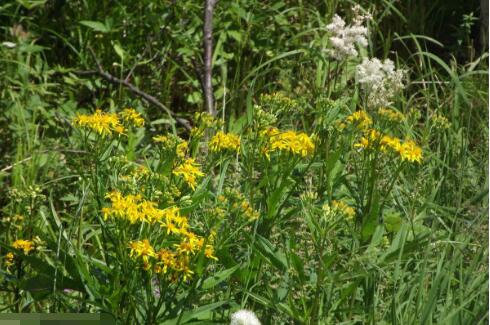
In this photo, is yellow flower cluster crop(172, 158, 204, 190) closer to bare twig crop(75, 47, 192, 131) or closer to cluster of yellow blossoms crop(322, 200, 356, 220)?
cluster of yellow blossoms crop(322, 200, 356, 220)

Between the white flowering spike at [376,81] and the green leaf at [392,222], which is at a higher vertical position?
the white flowering spike at [376,81]

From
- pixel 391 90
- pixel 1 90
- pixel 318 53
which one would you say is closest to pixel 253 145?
pixel 391 90

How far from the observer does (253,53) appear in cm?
514

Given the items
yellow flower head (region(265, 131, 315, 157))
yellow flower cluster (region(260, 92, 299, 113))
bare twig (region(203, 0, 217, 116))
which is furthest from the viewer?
bare twig (region(203, 0, 217, 116))

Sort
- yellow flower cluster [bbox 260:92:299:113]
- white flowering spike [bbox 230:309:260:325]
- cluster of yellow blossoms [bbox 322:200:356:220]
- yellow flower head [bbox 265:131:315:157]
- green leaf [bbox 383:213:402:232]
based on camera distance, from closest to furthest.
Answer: white flowering spike [bbox 230:309:260:325] → cluster of yellow blossoms [bbox 322:200:356:220] → yellow flower head [bbox 265:131:315:157] → yellow flower cluster [bbox 260:92:299:113] → green leaf [bbox 383:213:402:232]

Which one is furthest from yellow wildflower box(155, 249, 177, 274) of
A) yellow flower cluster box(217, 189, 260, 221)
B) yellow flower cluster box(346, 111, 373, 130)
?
yellow flower cluster box(346, 111, 373, 130)

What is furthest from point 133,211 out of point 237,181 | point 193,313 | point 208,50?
point 208,50

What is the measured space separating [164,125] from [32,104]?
2.11 feet

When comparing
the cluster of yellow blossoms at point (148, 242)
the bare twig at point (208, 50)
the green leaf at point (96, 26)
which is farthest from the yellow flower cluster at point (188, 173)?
the green leaf at point (96, 26)

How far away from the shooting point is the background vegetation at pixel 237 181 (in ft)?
8.85

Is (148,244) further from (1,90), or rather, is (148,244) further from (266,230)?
(1,90)

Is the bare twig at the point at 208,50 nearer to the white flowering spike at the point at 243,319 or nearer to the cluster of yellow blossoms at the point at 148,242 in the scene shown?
the cluster of yellow blossoms at the point at 148,242

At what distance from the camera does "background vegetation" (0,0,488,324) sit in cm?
270

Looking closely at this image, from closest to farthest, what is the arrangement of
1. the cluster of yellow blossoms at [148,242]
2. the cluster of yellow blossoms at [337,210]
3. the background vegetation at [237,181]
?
the cluster of yellow blossoms at [148,242] → the cluster of yellow blossoms at [337,210] → the background vegetation at [237,181]
